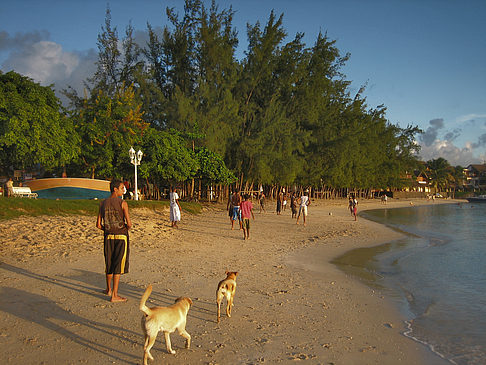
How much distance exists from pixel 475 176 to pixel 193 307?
149m

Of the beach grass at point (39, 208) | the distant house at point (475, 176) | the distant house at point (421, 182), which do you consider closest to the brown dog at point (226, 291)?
the beach grass at point (39, 208)

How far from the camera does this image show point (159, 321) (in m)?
4.10

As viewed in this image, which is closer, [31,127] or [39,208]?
[39,208]

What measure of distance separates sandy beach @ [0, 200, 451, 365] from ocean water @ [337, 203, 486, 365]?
0.48 meters

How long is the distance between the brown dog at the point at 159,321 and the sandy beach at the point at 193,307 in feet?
1.13

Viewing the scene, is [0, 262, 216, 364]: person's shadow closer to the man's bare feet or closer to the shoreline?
the man's bare feet

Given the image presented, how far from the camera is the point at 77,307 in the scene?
19.1 feet

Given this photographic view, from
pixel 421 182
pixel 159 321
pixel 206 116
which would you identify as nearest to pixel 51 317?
pixel 159 321

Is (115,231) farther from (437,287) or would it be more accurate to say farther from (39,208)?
(39,208)

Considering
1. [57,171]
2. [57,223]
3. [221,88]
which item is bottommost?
[57,223]

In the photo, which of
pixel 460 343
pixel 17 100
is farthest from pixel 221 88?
pixel 460 343

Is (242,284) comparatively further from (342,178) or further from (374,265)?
(342,178)

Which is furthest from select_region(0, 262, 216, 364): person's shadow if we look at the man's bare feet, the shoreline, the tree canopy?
the tree canopy

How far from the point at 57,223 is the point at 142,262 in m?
5.53
